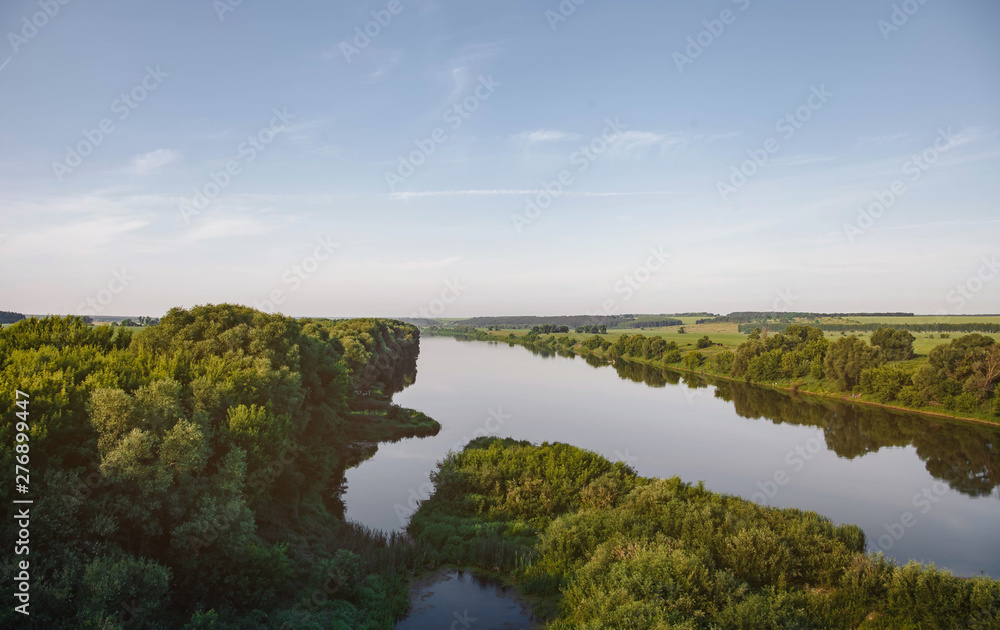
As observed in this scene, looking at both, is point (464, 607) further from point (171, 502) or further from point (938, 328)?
point (938, 328)

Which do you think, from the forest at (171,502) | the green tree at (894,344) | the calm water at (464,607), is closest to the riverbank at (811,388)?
the green tree at (894,344)

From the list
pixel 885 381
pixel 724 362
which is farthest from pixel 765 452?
pixel 724 362

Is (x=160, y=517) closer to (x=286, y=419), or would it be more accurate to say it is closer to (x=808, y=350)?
(x=286, y=419)

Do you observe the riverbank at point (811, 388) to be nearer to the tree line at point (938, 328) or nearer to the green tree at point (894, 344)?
the green tree at point (894, 344)

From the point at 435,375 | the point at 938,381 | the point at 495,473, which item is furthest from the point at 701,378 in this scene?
the point at 495,473

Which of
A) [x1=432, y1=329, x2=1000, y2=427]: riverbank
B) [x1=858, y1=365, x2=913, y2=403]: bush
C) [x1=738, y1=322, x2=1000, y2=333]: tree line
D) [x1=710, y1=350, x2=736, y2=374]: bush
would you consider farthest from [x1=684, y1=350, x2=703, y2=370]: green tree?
[x1=858, y1=365, x2=913, y2=403]: bush
